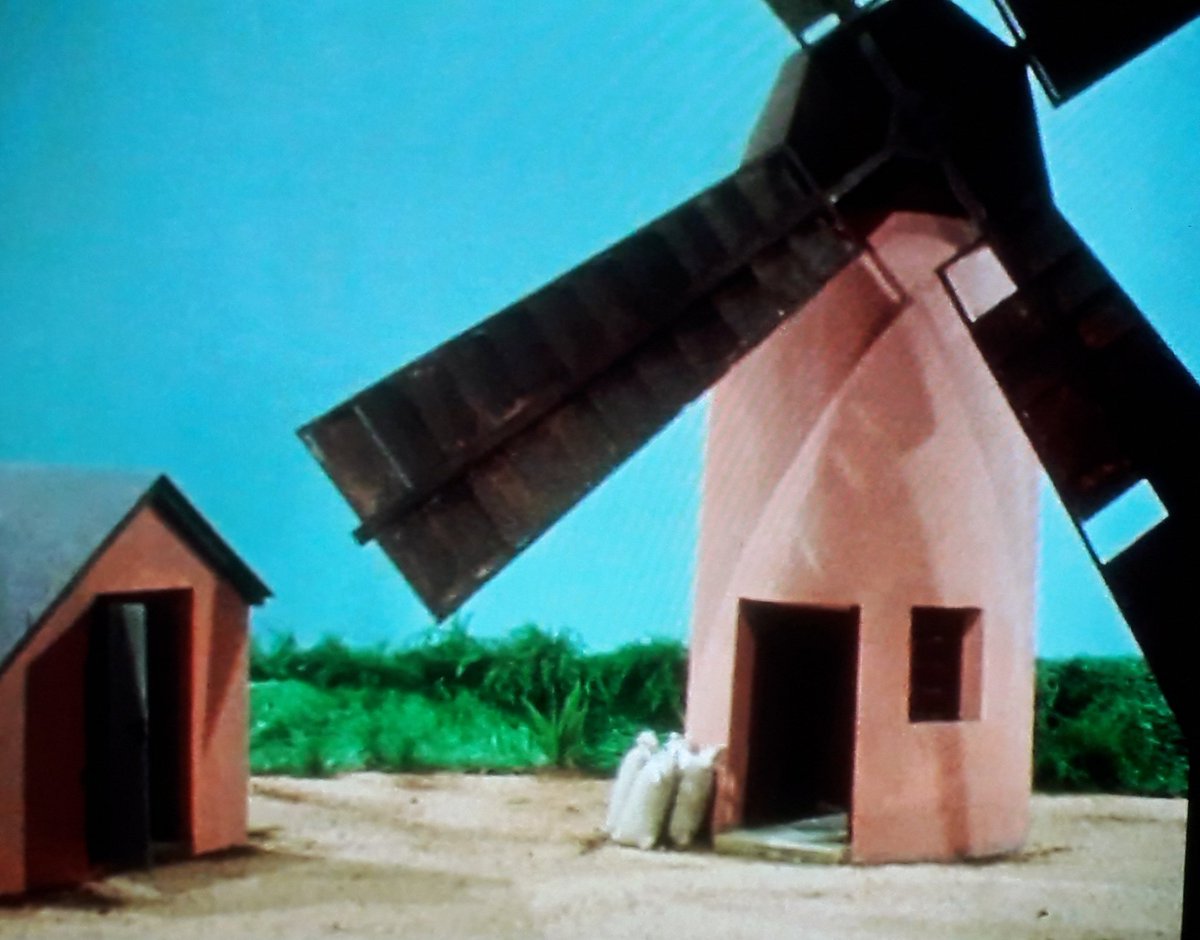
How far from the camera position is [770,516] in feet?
14.9

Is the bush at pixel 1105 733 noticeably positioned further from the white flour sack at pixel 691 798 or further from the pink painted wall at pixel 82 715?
the pink painted wall at pixel 82 715

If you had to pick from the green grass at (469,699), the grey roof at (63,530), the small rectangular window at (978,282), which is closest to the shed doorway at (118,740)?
the grey roof at (63,530)

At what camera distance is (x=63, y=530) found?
3.85 m

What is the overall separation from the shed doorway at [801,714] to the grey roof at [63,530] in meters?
1.97

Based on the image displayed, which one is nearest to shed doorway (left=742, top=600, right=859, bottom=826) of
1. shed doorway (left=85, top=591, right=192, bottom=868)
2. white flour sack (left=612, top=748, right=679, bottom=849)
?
white flour sack (left=612, top=748, right=679, bottom=849)

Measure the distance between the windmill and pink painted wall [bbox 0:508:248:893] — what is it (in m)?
1.37

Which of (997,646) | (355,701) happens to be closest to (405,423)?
(997,646)

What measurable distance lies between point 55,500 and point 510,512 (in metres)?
1.72

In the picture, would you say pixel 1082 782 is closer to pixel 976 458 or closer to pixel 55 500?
pixel 976 458

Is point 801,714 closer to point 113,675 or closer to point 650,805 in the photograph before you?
point 650,805

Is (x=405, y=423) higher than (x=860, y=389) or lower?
lower

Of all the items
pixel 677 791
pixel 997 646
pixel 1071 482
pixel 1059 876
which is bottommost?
pixel 1059 876

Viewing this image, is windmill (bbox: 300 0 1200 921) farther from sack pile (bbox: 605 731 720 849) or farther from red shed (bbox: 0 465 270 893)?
sack pile (bbox: 605 731 720 849)

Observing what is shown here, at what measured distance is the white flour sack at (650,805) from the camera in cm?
456
